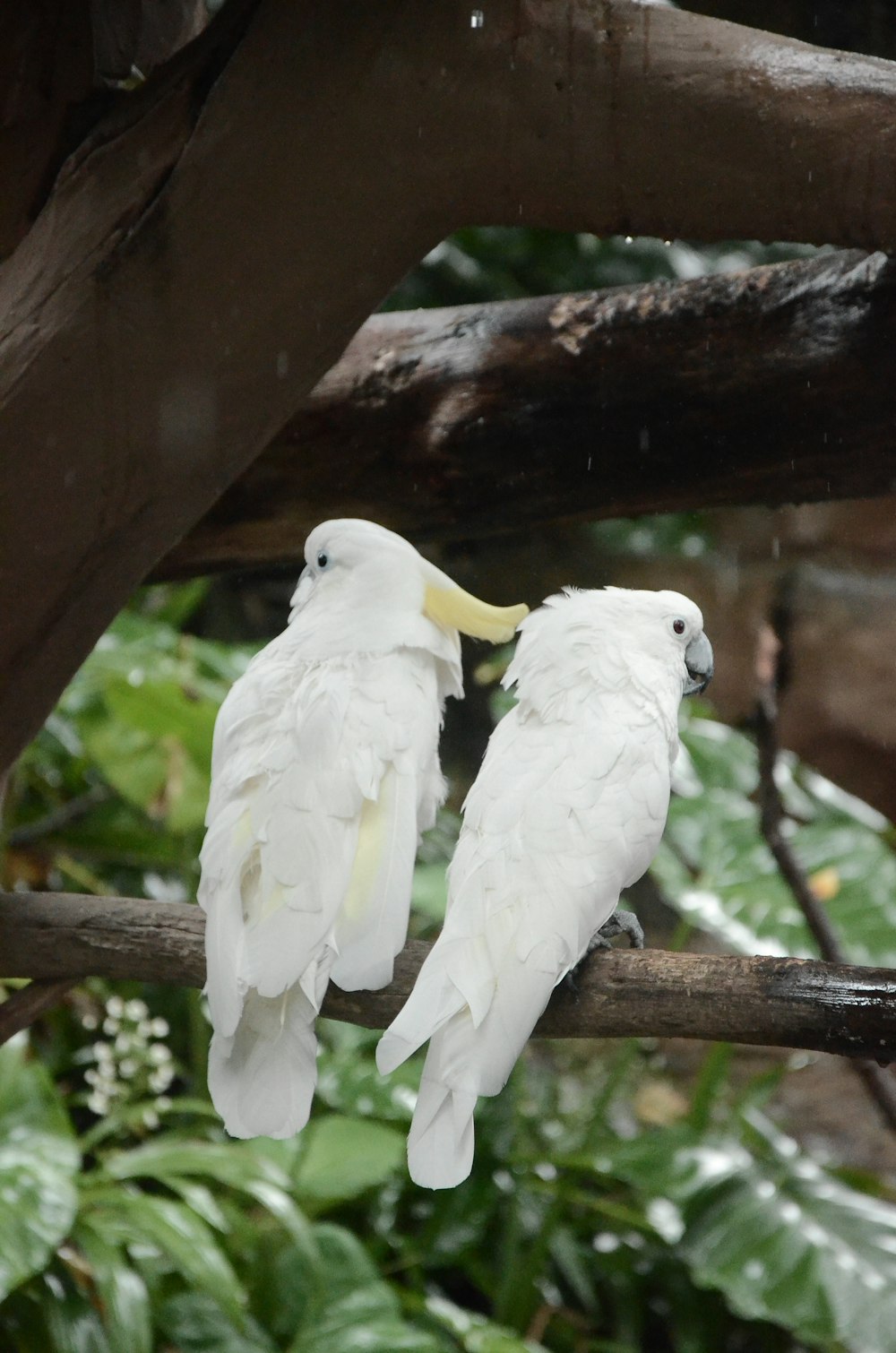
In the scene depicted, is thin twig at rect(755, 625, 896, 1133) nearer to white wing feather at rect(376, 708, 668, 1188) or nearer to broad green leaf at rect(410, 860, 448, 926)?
broad green leaf at rect(410, 860, 448, 926)

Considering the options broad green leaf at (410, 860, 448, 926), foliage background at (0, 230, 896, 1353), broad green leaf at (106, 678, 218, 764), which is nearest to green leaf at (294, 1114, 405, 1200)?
foliage background at (0, 230, 896, 1353)

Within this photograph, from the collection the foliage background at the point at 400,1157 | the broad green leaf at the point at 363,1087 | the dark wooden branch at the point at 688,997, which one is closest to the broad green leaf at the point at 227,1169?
the foliage background at the point at 400,1157

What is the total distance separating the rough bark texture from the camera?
0.98 metres

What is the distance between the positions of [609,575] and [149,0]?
763mm

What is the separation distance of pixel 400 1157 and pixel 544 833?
3.85 ft

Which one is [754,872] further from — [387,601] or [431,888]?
[387,601]

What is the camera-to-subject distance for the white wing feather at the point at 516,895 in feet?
2.79

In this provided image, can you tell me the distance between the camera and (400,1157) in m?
1.90

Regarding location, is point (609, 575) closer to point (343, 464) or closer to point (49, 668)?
point (343, 464)

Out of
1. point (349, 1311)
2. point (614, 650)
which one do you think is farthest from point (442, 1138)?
point (349, 1311)

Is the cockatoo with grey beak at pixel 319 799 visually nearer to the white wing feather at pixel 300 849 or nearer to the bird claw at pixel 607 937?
the white wing feather at pixel 300 849

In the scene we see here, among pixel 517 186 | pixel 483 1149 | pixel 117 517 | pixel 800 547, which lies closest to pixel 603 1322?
pixel 483 1149

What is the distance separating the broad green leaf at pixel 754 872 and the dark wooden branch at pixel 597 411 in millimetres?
398

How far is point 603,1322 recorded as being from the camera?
2205 millimetres
